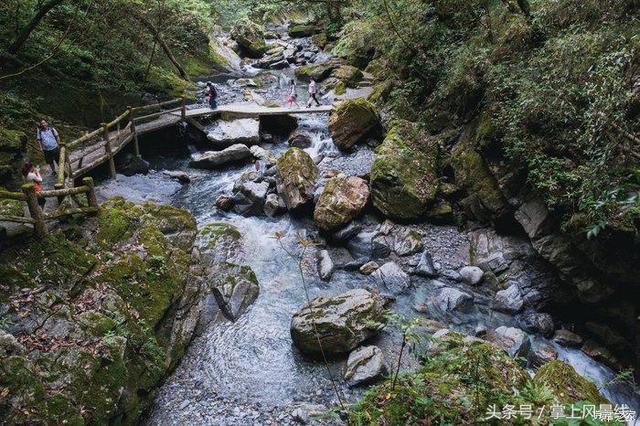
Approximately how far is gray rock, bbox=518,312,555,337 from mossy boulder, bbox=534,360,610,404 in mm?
3007

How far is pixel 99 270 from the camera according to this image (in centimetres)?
721

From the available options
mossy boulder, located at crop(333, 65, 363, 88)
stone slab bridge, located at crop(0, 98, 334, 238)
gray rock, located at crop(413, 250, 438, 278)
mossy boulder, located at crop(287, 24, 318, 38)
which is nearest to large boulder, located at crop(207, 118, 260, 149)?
stone slab bridge, located at crop(0, 98, 334, 238)

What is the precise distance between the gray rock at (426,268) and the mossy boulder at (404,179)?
1.80m

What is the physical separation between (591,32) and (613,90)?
2801 millimetres

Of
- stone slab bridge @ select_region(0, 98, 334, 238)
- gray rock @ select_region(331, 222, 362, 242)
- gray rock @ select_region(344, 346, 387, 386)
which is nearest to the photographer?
stone slab bridge @ select_region(0, 98, 334, 238)

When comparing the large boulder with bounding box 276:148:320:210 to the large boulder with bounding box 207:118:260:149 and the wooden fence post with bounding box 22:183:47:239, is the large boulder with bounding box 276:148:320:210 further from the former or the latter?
the wooden fence post with bounding box 22:183:47:239

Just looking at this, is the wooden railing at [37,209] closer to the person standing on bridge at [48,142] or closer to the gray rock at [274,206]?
the person standing on bridge at [48,142]

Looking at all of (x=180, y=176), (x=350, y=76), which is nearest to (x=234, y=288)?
(x=180, y=176)

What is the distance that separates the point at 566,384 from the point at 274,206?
9463mm

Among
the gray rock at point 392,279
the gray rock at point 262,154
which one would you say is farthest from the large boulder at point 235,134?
the gray rock at point 392,279

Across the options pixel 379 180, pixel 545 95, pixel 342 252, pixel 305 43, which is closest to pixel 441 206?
pixel 379 180

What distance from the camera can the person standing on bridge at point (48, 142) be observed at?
1022 cm

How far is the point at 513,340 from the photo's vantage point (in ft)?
26.2

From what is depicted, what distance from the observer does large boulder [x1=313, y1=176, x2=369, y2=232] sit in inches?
446
